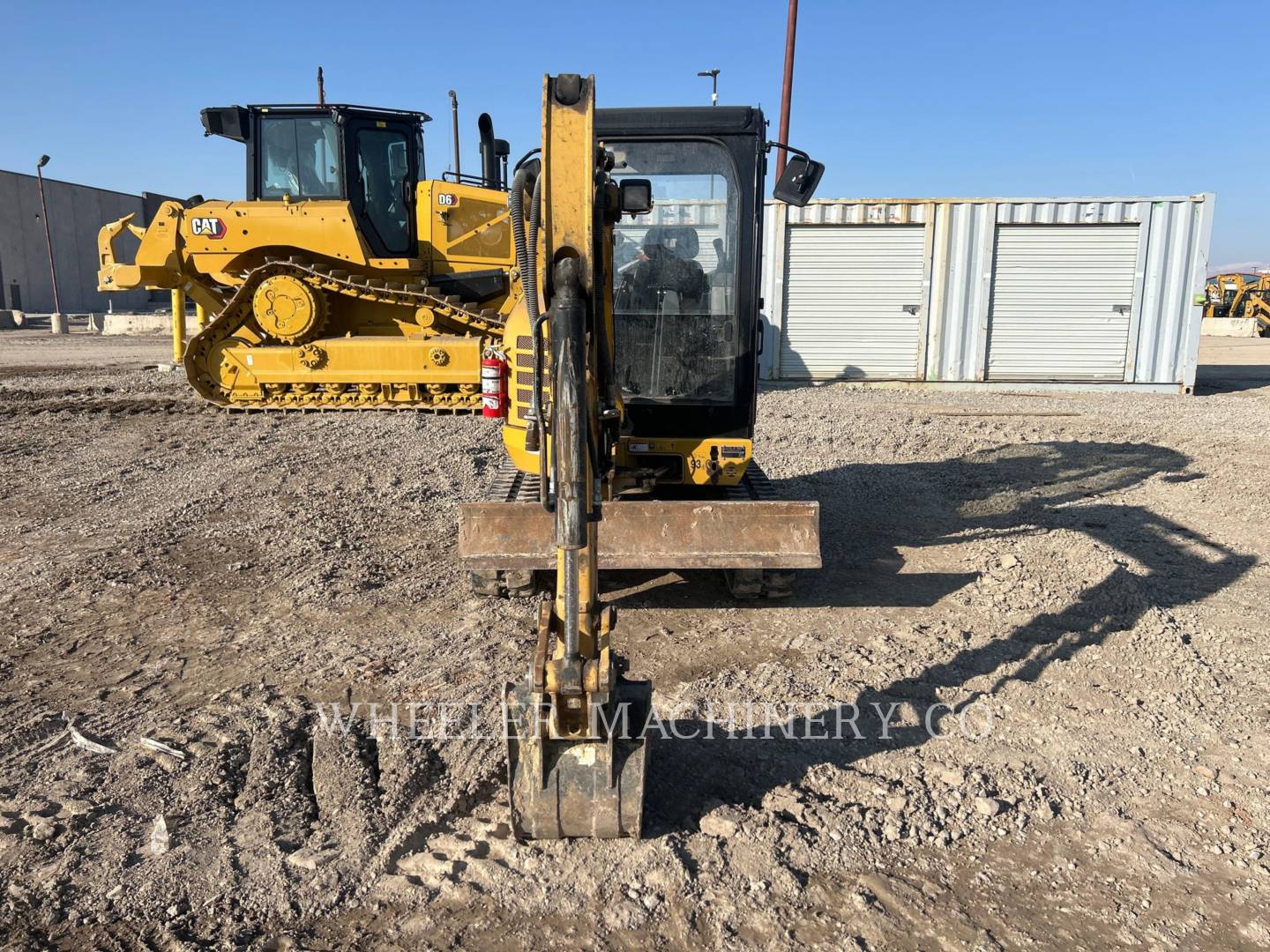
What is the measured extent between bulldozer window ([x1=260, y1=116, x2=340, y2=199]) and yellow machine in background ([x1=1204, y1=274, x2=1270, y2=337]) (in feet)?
99.0

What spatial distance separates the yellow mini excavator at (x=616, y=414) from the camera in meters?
2.79

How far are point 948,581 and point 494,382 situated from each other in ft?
9.89

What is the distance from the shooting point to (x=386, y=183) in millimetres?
11672

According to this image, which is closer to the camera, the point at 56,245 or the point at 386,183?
the point at 386,183

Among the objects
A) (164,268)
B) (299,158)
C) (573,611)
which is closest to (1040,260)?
(299,158)

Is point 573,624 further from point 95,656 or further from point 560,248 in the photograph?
point 95,656

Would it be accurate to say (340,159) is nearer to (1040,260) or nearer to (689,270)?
(689,270)

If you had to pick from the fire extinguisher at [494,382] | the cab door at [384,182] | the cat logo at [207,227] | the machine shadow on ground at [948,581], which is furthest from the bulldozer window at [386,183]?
the fire extinguisher at [494,382]

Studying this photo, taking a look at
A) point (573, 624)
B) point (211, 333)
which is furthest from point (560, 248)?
point (211, 333)

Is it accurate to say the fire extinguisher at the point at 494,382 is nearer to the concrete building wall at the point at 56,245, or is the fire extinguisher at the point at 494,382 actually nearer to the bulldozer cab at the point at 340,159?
the bulldozer cab at the point at 340,159

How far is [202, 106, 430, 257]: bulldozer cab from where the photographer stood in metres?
11.4

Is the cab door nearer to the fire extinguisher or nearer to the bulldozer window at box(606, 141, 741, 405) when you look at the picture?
the bulldozer window at box(606, 141, 741, 405)

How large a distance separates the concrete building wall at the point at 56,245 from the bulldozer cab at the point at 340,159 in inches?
1376

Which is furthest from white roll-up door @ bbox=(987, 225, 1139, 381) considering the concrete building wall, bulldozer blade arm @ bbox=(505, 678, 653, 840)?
the concrete building wall
